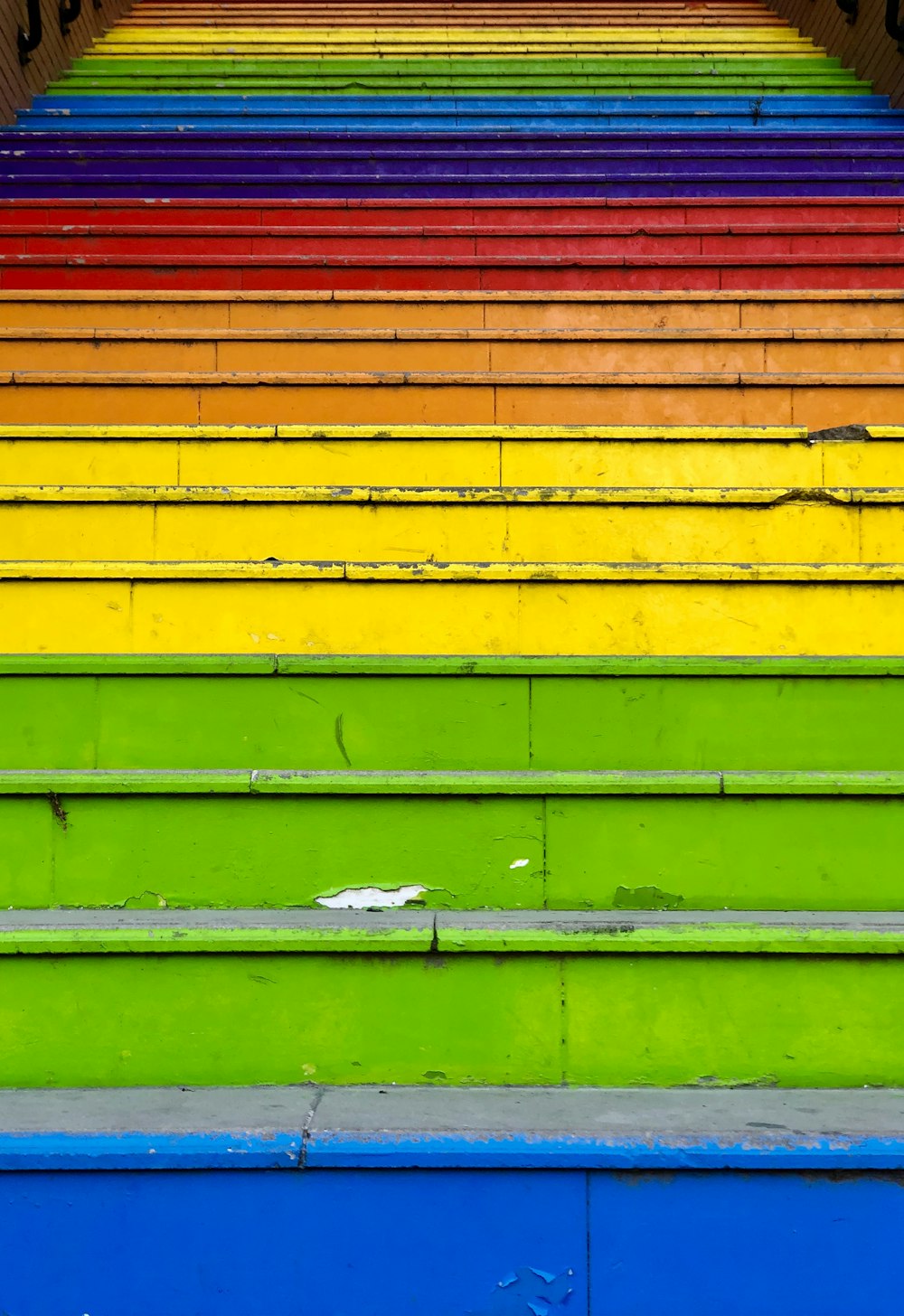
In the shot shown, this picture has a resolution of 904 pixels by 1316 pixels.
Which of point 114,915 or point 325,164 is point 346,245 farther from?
point 114,915

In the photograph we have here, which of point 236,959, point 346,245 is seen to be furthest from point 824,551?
point 346,245

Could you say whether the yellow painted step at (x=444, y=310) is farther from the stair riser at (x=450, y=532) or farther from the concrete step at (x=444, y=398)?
the stair riser at (x=450, y=532)

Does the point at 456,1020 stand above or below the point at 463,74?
below

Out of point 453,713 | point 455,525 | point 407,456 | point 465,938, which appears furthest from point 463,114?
point 465,938

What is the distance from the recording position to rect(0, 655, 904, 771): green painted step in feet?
4.75

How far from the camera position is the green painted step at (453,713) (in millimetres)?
1447

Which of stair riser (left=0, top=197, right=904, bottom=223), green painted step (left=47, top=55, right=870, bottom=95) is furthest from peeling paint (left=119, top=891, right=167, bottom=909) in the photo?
green painted step (left=47, top=55, right=870, bottom=95)

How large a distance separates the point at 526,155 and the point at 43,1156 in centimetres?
348

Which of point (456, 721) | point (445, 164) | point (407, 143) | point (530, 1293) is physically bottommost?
point (530, 1293)

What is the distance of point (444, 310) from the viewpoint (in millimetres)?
2797

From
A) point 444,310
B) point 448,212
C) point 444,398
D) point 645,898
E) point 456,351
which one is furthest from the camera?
point 448,212

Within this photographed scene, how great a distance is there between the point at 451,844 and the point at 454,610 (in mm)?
460

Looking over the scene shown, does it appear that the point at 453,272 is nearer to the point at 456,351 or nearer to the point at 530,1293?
the point at 456,351

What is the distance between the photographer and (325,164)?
12.1ft
